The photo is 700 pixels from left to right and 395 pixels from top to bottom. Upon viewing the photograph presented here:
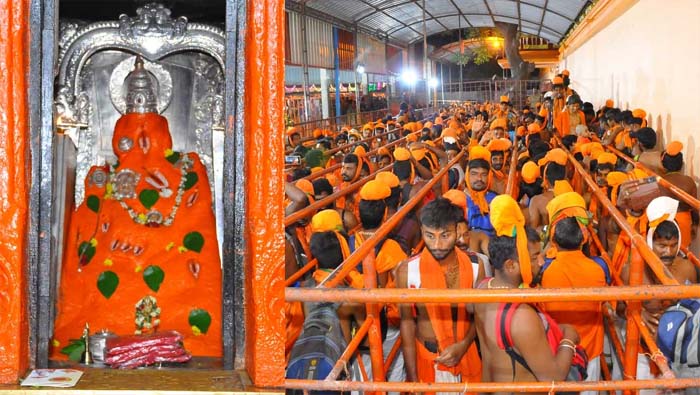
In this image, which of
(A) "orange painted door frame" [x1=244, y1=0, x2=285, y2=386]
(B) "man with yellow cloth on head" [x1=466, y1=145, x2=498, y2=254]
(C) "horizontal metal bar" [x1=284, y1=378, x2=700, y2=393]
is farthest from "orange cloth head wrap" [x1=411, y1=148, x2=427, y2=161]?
(A) "orange painted door frame" [x1=244, y1=0, x2=285, y2=386]

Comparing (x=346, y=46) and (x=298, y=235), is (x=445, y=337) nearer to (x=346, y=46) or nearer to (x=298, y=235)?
(x=298, y=235)

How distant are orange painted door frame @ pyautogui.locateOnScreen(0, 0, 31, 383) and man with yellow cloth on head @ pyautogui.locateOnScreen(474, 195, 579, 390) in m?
2.09

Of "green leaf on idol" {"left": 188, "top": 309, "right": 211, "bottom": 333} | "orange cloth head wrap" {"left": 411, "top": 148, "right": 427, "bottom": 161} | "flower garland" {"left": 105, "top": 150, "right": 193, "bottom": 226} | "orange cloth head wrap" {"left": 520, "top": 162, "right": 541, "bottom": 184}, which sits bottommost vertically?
"green leaf on idol" {"left": 188, "top": 309, "right": 211, "bottom": 333}

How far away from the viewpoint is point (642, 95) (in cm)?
1229

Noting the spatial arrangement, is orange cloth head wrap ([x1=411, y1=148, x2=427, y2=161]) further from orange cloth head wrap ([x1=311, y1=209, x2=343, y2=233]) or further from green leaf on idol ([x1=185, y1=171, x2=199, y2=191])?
green leaf on idol ([x1=185, y1=171, x2=199, y2=191])

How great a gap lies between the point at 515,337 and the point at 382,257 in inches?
57.1

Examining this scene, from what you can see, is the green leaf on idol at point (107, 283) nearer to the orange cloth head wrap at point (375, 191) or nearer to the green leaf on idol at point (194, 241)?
the green leaf on idol at point (194, 241)

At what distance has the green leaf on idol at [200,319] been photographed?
3649mm

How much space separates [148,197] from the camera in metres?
4.07

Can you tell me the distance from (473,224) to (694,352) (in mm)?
3208

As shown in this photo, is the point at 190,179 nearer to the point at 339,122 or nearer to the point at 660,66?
the point at 660,66

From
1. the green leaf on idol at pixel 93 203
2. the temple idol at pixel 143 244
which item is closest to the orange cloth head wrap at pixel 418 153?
the temple idol at pixel 143 244

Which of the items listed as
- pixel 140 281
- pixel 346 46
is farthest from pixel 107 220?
pixel 346 46

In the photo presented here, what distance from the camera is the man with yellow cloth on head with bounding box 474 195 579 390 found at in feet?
11.7
